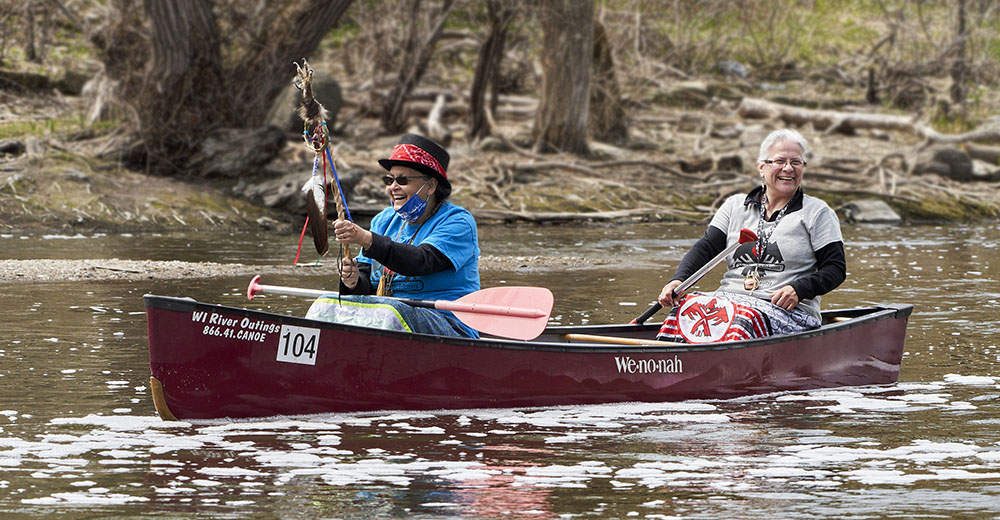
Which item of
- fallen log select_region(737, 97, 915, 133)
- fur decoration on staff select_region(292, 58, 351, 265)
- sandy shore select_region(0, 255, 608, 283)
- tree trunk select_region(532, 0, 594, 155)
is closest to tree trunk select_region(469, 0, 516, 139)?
tree trunk select_region(532, 0, 594, 155)

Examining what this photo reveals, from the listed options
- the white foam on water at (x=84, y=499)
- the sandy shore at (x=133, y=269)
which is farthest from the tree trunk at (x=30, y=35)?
the white foam on water at (x=84, y=499)

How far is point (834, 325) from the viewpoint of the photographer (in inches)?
298

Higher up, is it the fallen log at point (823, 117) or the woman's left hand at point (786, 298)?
the fallen log at point (823, 117)

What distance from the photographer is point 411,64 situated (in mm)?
22141

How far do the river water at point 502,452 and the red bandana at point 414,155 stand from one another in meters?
1.15

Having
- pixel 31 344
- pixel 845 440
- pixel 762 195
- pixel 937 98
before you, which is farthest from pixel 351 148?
pixel 845 440

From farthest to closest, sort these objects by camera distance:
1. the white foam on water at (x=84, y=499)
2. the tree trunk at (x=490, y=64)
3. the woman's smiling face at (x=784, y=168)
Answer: the tree trunk at (x=490, y=64)
the woman's smiling face at (x=784, y=168)
the white foam on water at (x=84, y=499)

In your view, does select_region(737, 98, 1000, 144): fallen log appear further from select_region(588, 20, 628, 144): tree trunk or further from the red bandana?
the red bandana

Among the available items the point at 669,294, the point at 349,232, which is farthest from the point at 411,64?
the point at 349,232

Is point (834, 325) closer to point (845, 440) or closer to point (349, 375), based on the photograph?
point (845, 440)

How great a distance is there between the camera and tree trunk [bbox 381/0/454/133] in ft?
70.5

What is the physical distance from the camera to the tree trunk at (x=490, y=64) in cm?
2109

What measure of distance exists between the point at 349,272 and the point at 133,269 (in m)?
6.53

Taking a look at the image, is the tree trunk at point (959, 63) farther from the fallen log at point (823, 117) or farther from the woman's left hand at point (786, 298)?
the woman's left hand at point (786, 298)
